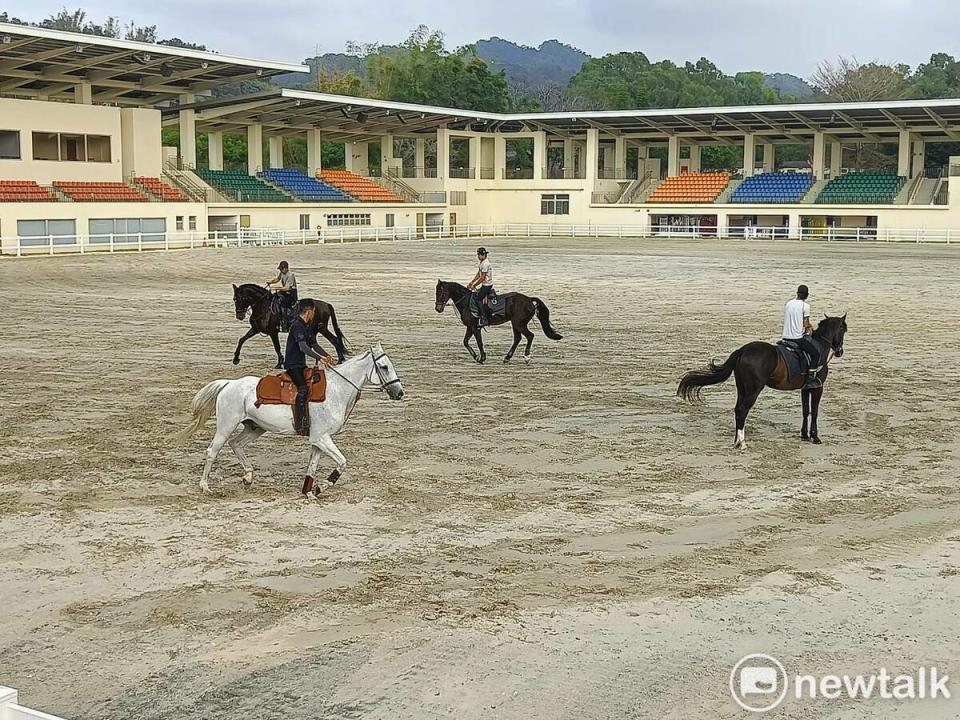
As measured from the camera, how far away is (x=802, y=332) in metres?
11.7

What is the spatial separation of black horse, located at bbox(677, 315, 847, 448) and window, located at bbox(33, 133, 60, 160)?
38561 mm

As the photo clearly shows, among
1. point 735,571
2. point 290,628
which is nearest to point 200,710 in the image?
point 290,628

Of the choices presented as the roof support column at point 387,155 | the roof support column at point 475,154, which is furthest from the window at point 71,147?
the roof support column at point 475,154

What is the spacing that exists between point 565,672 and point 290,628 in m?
1.76

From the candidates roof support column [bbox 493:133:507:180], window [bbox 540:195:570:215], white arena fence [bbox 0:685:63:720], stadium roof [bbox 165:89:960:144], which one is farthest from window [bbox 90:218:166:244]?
white arena fence [bbox 0:685:63:720]

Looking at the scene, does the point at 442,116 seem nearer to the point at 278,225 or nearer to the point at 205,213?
the point at 278,225

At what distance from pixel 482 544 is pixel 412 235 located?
50164 millimetres

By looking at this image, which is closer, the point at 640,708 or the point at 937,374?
the point at 640,708

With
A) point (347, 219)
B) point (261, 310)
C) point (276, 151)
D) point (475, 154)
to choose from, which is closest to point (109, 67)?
point (347, 219)

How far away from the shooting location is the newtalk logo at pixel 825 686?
226 inches

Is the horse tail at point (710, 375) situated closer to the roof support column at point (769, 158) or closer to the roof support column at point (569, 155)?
the roof support column at point (569, 155)

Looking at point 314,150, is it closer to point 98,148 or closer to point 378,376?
point 98,148

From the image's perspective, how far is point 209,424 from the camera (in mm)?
12305

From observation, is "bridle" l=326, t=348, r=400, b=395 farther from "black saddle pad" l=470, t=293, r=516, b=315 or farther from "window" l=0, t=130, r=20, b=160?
"window" l=0, t=130, r=20, b=160
